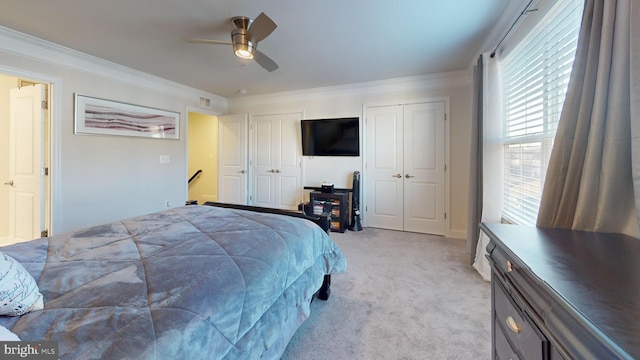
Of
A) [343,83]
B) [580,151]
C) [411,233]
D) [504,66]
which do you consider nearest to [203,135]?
[343,83]

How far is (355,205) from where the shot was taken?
4.19m

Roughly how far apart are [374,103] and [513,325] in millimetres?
3870

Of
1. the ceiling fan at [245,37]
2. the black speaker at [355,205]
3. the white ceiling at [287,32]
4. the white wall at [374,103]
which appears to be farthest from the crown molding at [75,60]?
the black speaker at [355,205]

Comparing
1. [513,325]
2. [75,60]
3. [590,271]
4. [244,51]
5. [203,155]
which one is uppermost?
[75,60]

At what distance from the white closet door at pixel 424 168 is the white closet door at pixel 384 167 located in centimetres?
11

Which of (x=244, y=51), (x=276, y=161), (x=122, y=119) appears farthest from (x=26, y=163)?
(x=276, y=161)

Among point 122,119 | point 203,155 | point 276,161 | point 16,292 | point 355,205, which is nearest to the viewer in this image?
point 16,292

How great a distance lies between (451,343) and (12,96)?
5455 millimetres

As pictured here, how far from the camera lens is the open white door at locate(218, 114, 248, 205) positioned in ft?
16.9

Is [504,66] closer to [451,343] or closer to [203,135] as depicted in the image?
[451,343]

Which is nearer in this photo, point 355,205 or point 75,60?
point 75,60

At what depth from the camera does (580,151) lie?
1.08 meters

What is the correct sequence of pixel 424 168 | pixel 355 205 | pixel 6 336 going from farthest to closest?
pixel 355 205, pixel 424 168, pixel 6 336

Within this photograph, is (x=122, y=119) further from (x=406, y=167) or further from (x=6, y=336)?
(x=406, y=167)
